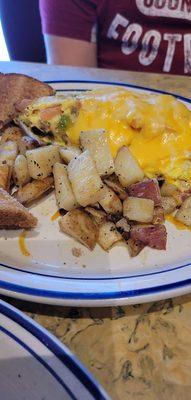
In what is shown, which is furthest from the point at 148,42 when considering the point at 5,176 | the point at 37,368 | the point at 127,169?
the point at 37,368

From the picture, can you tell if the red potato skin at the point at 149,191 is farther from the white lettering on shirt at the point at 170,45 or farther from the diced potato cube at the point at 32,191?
the white lettering on shirt at the point at 170,45

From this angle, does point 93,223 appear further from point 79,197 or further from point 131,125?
point 131,125

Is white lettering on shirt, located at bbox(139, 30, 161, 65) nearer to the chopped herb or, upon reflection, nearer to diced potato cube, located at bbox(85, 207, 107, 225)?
the chopped herb

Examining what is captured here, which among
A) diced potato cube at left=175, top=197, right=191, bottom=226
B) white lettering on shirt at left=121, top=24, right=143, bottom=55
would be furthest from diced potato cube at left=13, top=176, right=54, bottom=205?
white lettering on shirt at left=121, top=24, right=143, bottom=55

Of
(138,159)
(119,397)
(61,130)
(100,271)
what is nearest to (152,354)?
(119,397)

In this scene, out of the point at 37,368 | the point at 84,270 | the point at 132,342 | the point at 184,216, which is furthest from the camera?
the point at 184,216

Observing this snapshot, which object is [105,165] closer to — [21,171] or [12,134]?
[21,171]

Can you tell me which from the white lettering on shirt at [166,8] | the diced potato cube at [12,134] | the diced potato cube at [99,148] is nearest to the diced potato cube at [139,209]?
the diced potato cube at [99,148]

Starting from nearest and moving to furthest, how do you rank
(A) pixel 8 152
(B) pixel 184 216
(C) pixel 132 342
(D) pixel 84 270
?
(C) pixel 132 342 → (D) pixel 84 270 → (B) pixel 184 216 → (A) pixel 8 152
